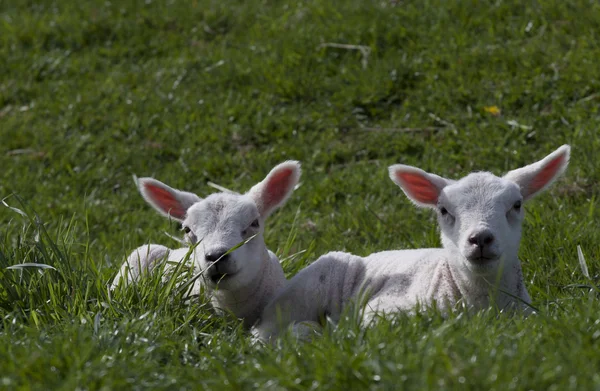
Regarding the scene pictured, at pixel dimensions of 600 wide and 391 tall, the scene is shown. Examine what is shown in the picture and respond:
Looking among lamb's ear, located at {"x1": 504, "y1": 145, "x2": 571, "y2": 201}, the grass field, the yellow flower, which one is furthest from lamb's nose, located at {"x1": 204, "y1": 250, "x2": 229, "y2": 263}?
the yellow flower

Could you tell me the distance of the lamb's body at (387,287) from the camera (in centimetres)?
526

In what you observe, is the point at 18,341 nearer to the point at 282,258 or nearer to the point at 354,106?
the point at 282,258

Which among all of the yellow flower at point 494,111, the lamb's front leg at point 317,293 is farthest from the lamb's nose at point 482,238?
the yellow flower at point 494,111

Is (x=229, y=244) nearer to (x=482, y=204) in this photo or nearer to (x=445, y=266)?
(x=445, y=266)

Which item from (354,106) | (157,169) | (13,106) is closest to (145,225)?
(157,169)

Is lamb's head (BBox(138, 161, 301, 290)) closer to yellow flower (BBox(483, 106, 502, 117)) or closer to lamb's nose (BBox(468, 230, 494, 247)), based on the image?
lamb's nose (BBox(468, 230, 494, 247))

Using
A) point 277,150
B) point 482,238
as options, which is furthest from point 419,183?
point 277,150

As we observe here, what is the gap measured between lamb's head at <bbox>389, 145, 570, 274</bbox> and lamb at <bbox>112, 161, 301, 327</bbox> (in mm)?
878

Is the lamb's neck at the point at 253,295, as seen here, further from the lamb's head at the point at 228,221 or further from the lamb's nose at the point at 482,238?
the lamb's nose at the point at 482,238

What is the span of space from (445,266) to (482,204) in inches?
19.7

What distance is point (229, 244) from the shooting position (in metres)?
5.36

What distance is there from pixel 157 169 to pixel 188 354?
4960mm

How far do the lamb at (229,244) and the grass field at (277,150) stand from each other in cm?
21

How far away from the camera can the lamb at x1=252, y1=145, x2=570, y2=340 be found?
505 cm
